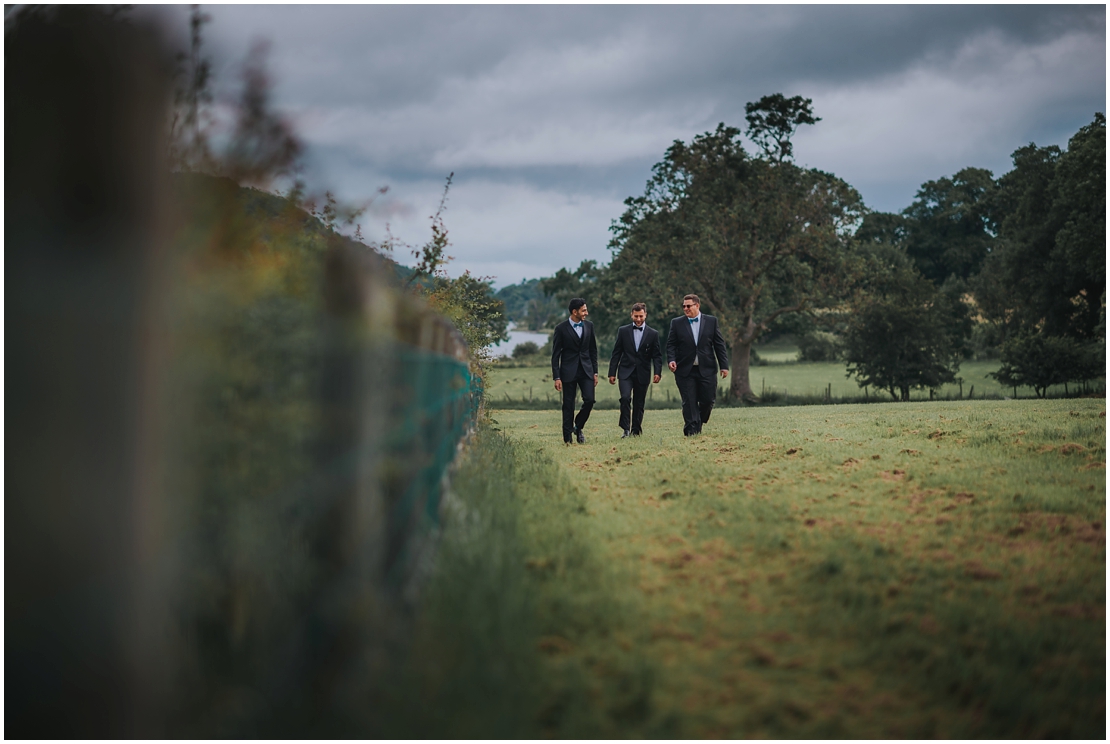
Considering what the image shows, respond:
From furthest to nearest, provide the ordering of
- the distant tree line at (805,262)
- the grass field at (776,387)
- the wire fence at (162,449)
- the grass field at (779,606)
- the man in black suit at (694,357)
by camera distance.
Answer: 1. the grass field at (776,387)
2. the distant tree line at (805,262)
3. the man in black suit at (694,357)
4. the grass field at (779,606)
5. the wire fence at (162,449)

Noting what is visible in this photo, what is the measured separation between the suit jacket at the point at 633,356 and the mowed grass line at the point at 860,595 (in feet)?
13.7

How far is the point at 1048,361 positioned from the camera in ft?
92.4

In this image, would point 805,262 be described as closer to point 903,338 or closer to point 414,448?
point 903,338

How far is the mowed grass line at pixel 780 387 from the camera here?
30750mm

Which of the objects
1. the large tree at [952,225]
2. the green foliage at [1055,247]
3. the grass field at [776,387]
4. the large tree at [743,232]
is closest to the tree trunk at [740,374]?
the large tree at [743,232]

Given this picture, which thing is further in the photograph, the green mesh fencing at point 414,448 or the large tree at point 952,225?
the large tree at point 952,225

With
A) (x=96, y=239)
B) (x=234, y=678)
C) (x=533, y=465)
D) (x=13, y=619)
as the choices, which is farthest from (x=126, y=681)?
(x=533, y=465)

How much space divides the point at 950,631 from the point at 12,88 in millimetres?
3904

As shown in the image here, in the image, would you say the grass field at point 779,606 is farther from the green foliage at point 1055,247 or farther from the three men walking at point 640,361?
the green foliage at point 1055,247

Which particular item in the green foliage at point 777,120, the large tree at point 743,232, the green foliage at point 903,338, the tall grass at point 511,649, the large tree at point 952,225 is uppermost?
the large tree at point 952,225

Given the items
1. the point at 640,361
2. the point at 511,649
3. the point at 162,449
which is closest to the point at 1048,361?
the point at 640,361

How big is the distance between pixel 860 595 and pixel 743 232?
2870 cm

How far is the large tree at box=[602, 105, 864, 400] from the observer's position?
3041cm

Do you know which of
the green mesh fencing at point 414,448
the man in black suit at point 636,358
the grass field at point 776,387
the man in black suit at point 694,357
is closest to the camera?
the green mesh fencing at point 414,448
